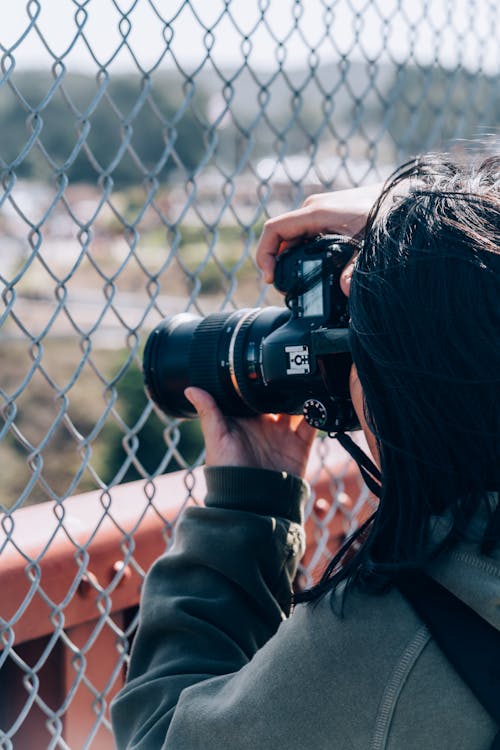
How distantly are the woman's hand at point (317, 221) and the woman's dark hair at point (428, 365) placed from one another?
14.2 inches

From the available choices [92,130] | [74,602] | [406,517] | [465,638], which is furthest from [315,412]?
[92,130]

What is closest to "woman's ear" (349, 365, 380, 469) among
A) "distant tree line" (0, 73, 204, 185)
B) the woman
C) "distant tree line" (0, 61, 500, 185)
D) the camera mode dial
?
the woman

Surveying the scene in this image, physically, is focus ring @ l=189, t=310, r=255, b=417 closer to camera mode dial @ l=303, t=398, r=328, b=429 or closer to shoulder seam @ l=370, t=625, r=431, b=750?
camera mode dial @ l=303, t=398, r=328, b=429

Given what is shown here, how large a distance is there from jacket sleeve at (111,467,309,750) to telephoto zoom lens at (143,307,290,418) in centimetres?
11

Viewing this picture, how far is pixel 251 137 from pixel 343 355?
0.80 metres

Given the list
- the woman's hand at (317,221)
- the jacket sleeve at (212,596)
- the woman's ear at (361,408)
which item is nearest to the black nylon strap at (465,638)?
the woman's ear at (361,408)

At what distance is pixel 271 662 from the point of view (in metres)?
0.89

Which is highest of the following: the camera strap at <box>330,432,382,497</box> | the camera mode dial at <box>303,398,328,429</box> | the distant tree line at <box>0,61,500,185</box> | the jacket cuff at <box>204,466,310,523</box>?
the distant tree line at <box>0,61,500,185</box>

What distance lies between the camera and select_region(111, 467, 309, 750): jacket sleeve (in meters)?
1.06

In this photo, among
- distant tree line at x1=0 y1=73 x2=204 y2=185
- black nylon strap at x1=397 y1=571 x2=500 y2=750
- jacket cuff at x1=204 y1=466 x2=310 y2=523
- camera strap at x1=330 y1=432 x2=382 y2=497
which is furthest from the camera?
distant tree line at x1=0 y1=73 x2=204 y2=185

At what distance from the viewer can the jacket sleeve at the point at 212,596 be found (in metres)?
1.06

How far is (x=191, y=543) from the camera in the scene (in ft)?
3.78

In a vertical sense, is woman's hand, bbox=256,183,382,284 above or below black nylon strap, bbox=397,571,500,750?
above

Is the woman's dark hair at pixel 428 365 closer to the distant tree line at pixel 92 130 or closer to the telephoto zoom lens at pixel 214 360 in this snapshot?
the telephoto zoom lens at pixel 214 360
